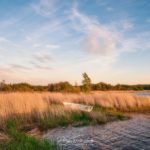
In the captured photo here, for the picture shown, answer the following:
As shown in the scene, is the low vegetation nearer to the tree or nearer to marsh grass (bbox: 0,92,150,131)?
marsh grass (bbox: 0,92,150,131)

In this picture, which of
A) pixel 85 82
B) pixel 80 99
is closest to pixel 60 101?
pixel 80 99

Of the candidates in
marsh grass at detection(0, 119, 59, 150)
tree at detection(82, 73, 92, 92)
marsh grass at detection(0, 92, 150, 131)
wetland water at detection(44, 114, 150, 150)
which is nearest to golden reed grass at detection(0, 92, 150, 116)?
marsh grass at detection(0, 92, 150, 131)

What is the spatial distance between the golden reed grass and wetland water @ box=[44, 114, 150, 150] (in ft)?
6.30

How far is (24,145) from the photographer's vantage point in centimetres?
670

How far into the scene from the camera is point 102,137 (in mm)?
8883

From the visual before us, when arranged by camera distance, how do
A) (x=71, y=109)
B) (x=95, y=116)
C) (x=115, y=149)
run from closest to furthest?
(x=115, y=149) → (x=95, y=116) → (x=71, y=109)

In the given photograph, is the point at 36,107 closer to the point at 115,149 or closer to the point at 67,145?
the point at 67,145

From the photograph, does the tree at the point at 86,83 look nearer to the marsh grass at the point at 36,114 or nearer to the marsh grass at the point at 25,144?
the marsh grass at the point at 36,114

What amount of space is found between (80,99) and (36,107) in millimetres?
6796

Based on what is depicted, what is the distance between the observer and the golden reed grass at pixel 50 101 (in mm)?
11160

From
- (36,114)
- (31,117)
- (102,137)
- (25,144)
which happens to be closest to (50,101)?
(36,114)

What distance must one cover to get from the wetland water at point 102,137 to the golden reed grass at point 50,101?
1919 mm

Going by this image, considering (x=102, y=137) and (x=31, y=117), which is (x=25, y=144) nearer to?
(x=102, y=137)

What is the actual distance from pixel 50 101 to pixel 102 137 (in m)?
7.92
